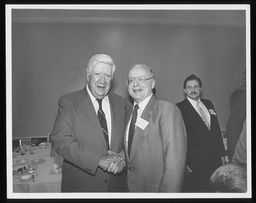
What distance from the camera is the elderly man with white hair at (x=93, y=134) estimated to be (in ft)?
6.93

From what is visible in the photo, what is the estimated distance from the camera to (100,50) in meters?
2.19

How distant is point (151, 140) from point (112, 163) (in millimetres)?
397

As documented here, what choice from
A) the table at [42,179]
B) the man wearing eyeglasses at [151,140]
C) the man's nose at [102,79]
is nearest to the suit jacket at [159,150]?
the man wearing eyeglasses at [151,140]

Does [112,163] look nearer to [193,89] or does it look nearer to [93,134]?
[93,134]

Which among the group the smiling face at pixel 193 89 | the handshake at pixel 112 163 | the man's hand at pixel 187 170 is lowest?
the man's hand at pixel 187 170

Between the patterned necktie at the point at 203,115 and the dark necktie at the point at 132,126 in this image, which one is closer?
the dark necktie at the point at 132,126

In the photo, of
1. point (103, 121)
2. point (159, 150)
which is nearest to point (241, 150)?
point (159, 150)

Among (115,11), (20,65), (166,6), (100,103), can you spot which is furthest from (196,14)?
(20,65)

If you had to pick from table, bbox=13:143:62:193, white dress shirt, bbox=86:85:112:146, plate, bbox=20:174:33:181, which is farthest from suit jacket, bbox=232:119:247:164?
plate, bbox=20:174:33:181

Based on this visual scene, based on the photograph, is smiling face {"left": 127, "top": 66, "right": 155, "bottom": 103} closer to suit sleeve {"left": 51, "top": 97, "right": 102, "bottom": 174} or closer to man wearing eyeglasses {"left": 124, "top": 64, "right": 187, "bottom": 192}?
man wearing eyeglasses {"left": 124, "top": 64, "right": 187, "bottom": 192}

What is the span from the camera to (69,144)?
2.10 metres

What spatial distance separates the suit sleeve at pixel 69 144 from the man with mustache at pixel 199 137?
2.75ft

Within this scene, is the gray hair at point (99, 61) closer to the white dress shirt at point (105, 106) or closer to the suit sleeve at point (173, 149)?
the white dress shirt at point (105, 106)

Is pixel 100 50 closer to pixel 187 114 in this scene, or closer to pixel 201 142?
pixel 187 114
